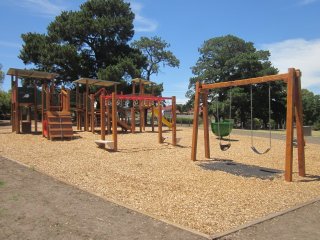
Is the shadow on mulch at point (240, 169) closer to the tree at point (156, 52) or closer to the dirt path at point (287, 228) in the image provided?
the dirt path at point (287, 228)

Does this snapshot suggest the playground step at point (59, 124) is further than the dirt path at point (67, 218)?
Yes

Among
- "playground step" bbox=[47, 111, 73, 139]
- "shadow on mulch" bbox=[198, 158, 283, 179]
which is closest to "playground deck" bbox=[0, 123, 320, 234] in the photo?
"shadow on mulch" bbox=[198, 158, 283, 179]

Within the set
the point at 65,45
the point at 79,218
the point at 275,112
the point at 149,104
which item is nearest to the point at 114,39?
the point at 65,45

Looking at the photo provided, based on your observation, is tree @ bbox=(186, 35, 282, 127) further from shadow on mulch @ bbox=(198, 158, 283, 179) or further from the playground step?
shadow on mulch @ bbox=(198, 158, 283, 179)

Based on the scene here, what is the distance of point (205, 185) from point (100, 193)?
2.29 m

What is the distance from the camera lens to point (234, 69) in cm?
5000

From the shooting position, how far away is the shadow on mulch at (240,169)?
941cm

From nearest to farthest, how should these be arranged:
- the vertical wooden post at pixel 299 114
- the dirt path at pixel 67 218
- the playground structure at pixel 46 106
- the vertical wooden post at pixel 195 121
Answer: the dirt path at pixel 67 218
the vertical wooden post at pixel 299 114
the vertical wooden post at pixel 195 121
the playground structure at pixel 46 106

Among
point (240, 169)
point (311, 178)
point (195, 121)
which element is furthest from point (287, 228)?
point (195, 121)

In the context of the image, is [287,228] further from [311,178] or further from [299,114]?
[299,114]

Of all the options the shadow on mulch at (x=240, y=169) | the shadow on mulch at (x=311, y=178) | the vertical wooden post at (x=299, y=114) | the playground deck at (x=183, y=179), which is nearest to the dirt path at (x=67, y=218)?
the playground deck at (x=183, y=179)

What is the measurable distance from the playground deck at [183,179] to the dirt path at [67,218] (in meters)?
0.37

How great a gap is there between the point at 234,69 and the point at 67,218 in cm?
4659

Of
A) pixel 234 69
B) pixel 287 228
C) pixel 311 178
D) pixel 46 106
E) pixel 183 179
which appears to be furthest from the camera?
pixel 234 69
